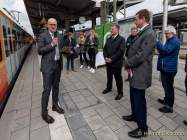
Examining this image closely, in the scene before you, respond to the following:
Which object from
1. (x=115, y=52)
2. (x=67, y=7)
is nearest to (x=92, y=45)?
(x=115, y=52)

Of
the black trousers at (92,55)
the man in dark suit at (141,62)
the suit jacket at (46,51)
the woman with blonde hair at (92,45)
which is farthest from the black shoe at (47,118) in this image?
the black trousers at (92,55)

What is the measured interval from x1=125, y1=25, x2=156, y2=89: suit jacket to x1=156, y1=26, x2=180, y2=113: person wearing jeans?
1013 millimetres

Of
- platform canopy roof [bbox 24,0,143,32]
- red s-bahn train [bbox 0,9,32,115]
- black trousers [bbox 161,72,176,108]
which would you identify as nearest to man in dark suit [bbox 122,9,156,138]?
black trousers [bbox 161,72,176,108]

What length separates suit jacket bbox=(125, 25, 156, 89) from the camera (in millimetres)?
2404

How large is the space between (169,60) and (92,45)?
4.56m

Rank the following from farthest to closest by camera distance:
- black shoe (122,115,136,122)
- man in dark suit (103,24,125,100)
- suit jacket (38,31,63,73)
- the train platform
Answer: man in dark suit (103,24,125,100) < black shoe (122,115,136,122) < suit jacket (38,31,63,73) < the train platform

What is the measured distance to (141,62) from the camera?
2.48 m

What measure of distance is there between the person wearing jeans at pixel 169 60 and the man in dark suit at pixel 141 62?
3.38 feet

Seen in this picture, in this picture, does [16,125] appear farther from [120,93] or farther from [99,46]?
[99,46]

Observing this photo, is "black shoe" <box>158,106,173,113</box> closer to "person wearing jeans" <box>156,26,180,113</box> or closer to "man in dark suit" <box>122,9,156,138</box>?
"person wearing jeans" <box>156,26,180,113</box>

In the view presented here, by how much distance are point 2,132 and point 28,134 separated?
53 centimetres

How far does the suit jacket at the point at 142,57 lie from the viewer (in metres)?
2.40

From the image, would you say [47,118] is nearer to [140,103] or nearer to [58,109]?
[58,109]

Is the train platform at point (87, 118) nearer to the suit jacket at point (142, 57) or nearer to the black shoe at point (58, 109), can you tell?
the black shoe at point (58, 109)
